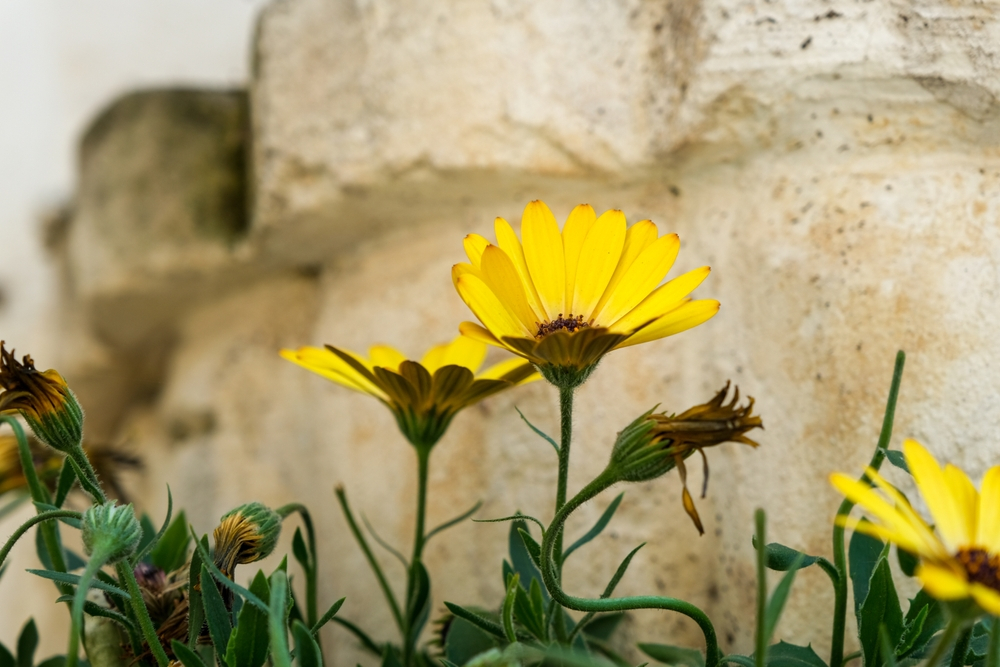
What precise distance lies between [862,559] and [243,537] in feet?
1.12

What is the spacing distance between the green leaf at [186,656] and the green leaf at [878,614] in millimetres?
334

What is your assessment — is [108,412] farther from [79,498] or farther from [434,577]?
[434,577]

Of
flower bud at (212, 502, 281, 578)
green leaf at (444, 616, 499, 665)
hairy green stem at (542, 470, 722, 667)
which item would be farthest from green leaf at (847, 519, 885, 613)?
flower bud at (212, 502, 281, 578)

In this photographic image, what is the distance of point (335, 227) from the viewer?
2.80 ft

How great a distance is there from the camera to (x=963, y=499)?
1.28ft

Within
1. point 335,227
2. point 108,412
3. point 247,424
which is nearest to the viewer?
point 335,227

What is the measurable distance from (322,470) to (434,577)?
7.0 inches

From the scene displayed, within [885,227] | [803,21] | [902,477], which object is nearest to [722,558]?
[902,477]

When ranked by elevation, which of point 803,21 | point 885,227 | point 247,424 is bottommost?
point 247,424

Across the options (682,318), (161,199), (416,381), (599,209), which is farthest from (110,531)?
(161,199)

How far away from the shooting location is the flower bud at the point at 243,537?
0.47 m

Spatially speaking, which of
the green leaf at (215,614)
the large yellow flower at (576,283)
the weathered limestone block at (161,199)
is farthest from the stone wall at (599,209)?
the green leaf at (215,614)

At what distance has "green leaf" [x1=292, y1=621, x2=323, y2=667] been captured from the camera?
1.32 ft

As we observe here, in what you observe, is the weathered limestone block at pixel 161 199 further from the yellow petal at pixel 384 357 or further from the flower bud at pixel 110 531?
the flower bud at pixel 110 531
